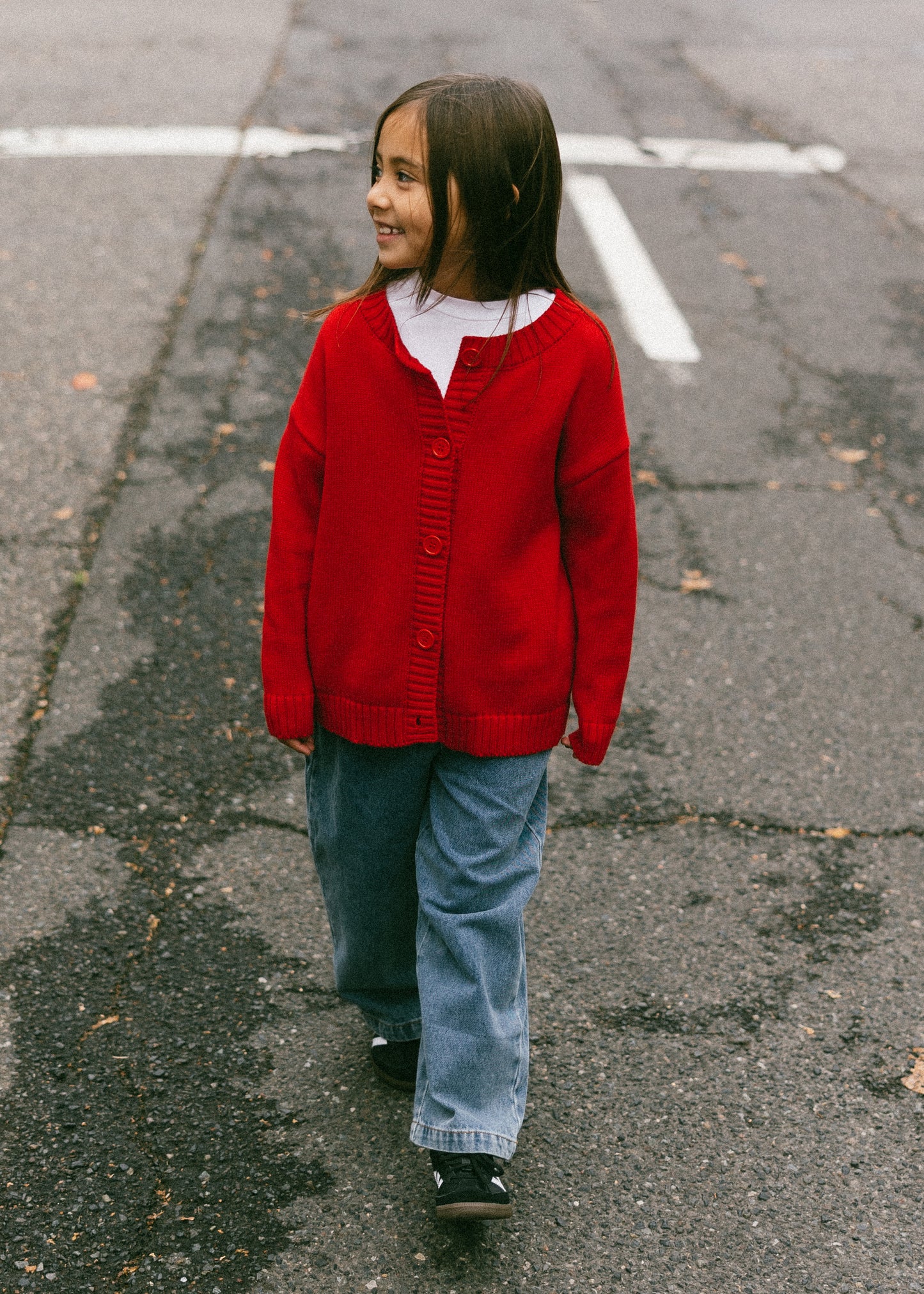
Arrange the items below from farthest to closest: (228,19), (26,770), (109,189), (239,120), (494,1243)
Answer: (228,19) < (239,120) < (109,189) < (26,770) < (494,1243)

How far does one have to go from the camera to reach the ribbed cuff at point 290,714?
2.07 metres

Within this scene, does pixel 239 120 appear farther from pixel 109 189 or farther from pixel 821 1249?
pixel 821 1249

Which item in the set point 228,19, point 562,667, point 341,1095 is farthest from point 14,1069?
point 228,19

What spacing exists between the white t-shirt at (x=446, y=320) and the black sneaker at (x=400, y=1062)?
1278 millimetres

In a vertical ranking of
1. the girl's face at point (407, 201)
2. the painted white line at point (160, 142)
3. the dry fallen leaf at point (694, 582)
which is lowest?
the painted white line at point (160, 142)

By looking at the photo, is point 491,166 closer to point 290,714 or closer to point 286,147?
point 290,714

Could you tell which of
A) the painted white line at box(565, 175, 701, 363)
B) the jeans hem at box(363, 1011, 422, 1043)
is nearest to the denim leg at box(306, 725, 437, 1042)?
the jeans hem at box(363, 1011, 422, 1043)

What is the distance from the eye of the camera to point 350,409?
192cm

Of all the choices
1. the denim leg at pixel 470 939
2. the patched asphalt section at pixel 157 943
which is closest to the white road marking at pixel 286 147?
the patched asphalt section at pixel 157 943

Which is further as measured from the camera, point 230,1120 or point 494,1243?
point 230,1120

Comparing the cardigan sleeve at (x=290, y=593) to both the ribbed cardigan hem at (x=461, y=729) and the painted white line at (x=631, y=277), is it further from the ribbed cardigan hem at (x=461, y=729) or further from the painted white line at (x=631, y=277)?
the painted white line at (x=631, y=277)

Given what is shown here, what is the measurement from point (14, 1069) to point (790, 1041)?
5.07ft

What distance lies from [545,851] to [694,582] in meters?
1.39

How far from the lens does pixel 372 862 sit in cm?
217
